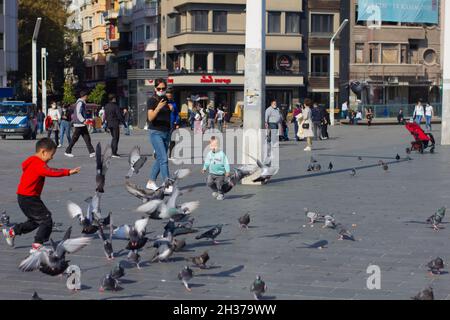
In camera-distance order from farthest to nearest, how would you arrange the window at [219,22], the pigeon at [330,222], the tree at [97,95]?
the tree at [97,95] → the window at [219,22] → the pigeon at [330,222]

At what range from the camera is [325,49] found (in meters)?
77.9

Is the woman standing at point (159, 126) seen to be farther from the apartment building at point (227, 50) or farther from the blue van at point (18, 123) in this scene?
the apartment building at point (227, 50)

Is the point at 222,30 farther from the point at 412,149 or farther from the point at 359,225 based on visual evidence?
the point at 359,225

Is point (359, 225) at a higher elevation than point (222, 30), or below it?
below

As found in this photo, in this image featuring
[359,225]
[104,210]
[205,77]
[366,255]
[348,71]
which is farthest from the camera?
[348,71]

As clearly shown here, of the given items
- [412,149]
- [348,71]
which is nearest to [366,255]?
[412,149]

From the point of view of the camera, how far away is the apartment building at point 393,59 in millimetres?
77938

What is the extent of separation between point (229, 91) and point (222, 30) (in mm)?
4577

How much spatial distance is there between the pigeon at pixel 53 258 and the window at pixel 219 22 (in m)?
66.7

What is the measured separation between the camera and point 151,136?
51.4 feet

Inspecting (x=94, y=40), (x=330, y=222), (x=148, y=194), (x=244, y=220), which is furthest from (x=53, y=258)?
(x=94, y=40)

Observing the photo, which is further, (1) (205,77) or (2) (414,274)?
(1) (205,77)

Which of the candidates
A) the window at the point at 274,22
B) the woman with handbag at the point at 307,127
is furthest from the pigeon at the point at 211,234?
the window at the point at 274,22

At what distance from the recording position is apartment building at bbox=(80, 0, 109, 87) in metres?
102
